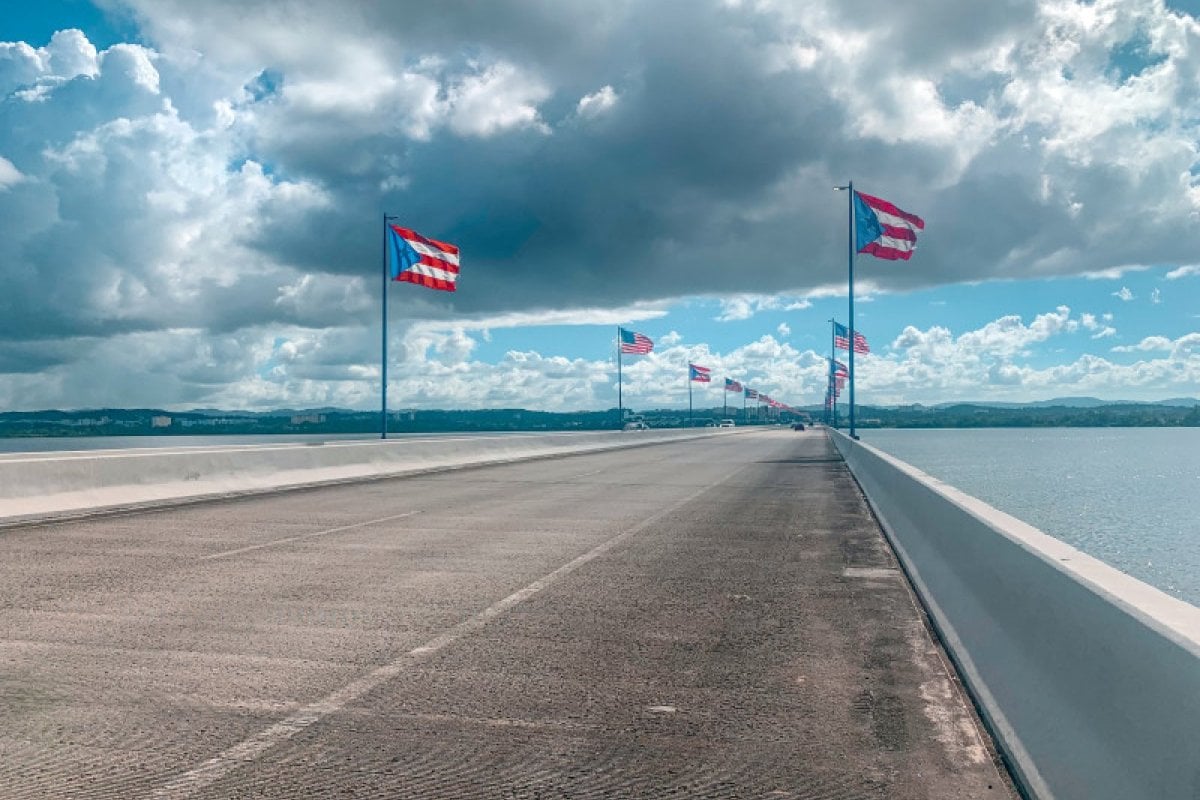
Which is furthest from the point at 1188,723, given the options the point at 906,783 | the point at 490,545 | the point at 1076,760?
the point at 490,545

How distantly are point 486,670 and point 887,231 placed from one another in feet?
103

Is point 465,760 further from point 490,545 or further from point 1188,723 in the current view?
point 490,545

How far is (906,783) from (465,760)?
2.05 m

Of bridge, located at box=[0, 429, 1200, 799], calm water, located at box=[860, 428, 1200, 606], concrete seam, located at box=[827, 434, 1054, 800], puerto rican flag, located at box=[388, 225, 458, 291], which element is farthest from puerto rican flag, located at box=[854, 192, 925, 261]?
concrete seam, located at box=[827, 434, 1054, 800]

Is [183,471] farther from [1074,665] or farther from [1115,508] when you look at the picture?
[1115,508]

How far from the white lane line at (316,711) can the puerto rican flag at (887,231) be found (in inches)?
1104

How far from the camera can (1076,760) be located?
4434 mm

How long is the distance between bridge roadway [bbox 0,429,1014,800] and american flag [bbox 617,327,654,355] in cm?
5475

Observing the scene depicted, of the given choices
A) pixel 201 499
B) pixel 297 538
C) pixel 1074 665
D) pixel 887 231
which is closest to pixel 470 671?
pixel 1074 665

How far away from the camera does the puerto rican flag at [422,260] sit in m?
37.0

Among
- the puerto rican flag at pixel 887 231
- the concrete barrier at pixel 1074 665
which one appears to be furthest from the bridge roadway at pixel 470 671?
the puerto rican flag at pixel 887 231

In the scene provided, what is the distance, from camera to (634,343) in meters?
69.6

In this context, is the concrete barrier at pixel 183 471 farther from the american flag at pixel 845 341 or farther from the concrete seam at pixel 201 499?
the american flag at pixel 845 341

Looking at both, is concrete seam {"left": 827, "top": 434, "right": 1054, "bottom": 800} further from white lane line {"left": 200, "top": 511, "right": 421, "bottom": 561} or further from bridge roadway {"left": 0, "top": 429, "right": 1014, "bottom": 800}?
white lane line {"left": 200, "top": 511, "right": 421, "bottom": 561}
